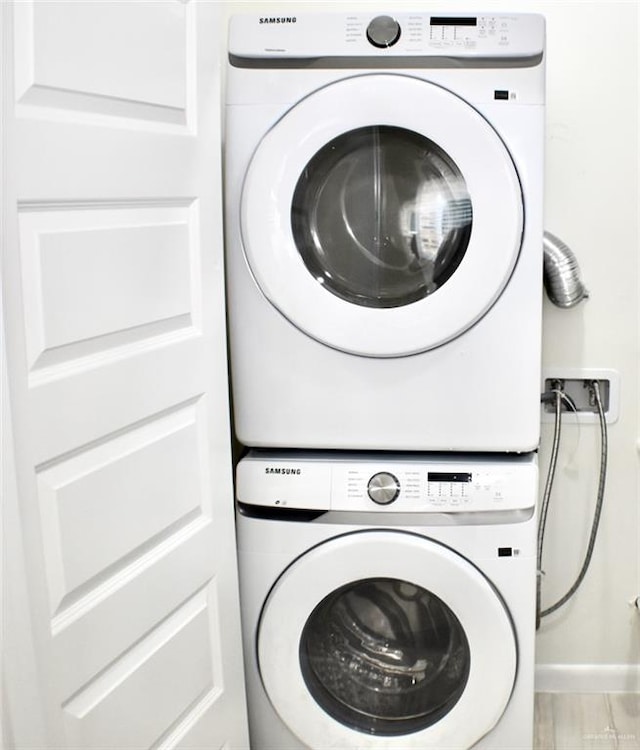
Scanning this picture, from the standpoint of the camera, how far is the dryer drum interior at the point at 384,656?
5.60ft

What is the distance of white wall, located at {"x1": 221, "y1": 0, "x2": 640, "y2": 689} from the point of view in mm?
1888

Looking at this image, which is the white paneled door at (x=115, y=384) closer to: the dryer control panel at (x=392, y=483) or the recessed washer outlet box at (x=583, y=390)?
the dryer control panel at (x=392, y=483)

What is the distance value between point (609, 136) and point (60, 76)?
1278 mm

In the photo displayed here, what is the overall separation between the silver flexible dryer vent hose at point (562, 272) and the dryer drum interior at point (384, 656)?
2.36 ft

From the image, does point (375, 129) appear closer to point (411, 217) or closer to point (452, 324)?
point (411, 217)

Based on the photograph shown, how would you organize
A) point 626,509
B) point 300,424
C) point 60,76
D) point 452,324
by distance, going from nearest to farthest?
point 60,76
point 452,324
point 300,424
point 626,509

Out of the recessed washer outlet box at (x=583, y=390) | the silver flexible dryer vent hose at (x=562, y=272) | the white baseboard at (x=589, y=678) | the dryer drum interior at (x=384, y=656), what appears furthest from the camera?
the white baseboard at (x=589, y=678)

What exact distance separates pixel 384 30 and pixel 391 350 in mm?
599

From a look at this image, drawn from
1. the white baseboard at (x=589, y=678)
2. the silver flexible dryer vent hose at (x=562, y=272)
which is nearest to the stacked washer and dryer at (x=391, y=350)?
the silver flexible dryer vent hose at (x=562, y=272)

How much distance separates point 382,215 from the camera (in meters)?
1.62

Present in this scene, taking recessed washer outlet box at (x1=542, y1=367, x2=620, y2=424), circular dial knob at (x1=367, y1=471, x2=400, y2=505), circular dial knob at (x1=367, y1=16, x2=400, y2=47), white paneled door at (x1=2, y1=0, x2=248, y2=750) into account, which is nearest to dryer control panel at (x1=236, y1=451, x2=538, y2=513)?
circular dial knob at (x1=367, y1=471, x2=400, y2=505)

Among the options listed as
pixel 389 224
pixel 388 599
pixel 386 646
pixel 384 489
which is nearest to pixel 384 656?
pixel 386 646

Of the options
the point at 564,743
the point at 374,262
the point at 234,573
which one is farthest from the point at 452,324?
the point at 564,743

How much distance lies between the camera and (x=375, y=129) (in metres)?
1.58
